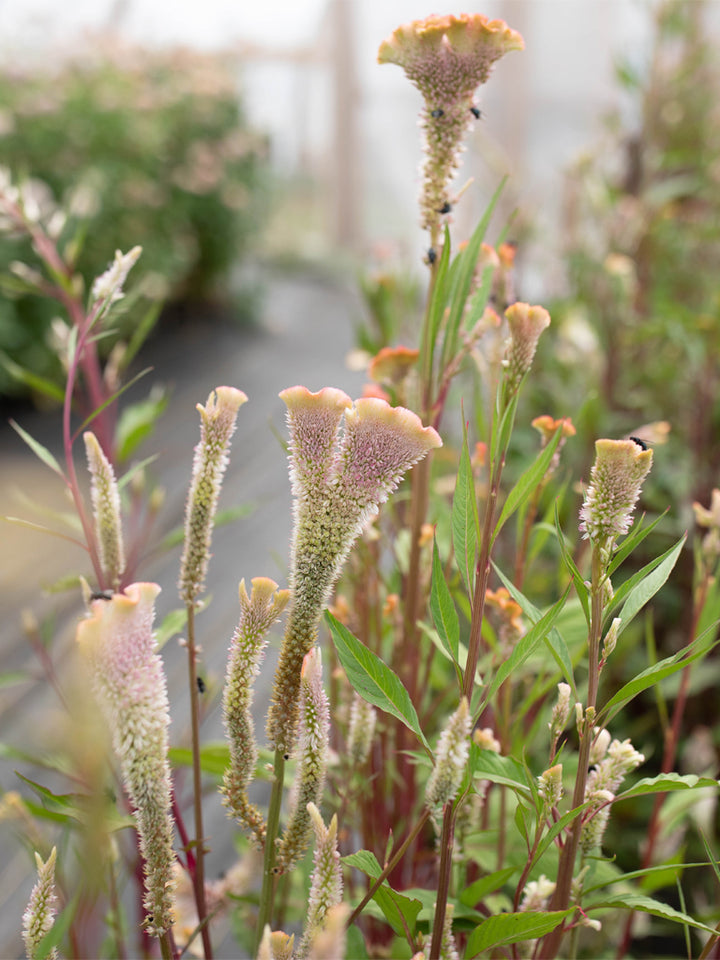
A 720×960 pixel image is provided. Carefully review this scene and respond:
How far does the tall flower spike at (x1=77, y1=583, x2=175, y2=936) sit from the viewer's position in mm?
232

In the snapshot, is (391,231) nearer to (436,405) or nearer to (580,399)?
(580,399)

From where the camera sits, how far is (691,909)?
36.5 inches

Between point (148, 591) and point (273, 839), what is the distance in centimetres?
12

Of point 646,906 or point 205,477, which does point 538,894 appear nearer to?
point 646,906

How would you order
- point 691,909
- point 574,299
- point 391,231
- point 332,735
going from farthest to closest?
1. point 391,231
2. point 574,299
3. point 691,909
4. point 332,735

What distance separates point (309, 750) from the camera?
28cm

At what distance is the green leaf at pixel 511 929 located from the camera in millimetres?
290

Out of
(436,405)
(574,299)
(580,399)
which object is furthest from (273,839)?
(574,299)

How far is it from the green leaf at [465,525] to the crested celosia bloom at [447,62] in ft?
0.49

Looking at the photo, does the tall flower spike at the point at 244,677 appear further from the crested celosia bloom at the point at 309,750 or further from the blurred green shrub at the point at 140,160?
the blurred green shrub at the point at 140,160

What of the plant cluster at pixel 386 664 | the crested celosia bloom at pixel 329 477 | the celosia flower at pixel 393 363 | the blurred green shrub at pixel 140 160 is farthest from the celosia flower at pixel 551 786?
the blurred green shrub at pixel 140 160

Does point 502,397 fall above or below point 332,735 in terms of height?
above

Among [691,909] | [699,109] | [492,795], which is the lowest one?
[691,909]

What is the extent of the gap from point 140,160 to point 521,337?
3.32m
